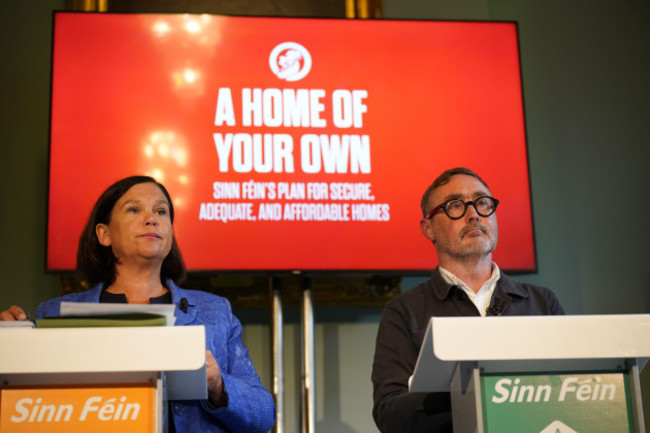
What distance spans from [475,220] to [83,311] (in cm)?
132

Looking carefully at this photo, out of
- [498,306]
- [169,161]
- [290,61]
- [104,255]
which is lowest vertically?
[498,306]

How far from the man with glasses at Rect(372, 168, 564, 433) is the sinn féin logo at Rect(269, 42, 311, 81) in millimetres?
1018

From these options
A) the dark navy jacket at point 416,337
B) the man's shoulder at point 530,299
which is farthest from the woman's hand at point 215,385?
the man's shoulder at point 530,299

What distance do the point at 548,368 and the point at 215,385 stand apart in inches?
31.6

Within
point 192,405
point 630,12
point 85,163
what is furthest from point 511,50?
point 192,405

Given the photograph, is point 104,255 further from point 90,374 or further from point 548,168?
point 548,168

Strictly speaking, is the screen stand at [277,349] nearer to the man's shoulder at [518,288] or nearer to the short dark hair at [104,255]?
the short dark hair at [104,255]

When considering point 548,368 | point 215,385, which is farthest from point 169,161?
point 548,368

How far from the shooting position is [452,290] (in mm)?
2350

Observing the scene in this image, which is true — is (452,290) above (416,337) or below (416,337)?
above

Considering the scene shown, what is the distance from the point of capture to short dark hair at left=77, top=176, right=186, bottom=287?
7.72 feet

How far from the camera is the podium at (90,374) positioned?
4.36 feet

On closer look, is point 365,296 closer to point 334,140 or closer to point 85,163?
point 334,140

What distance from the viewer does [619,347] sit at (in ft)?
4.65
